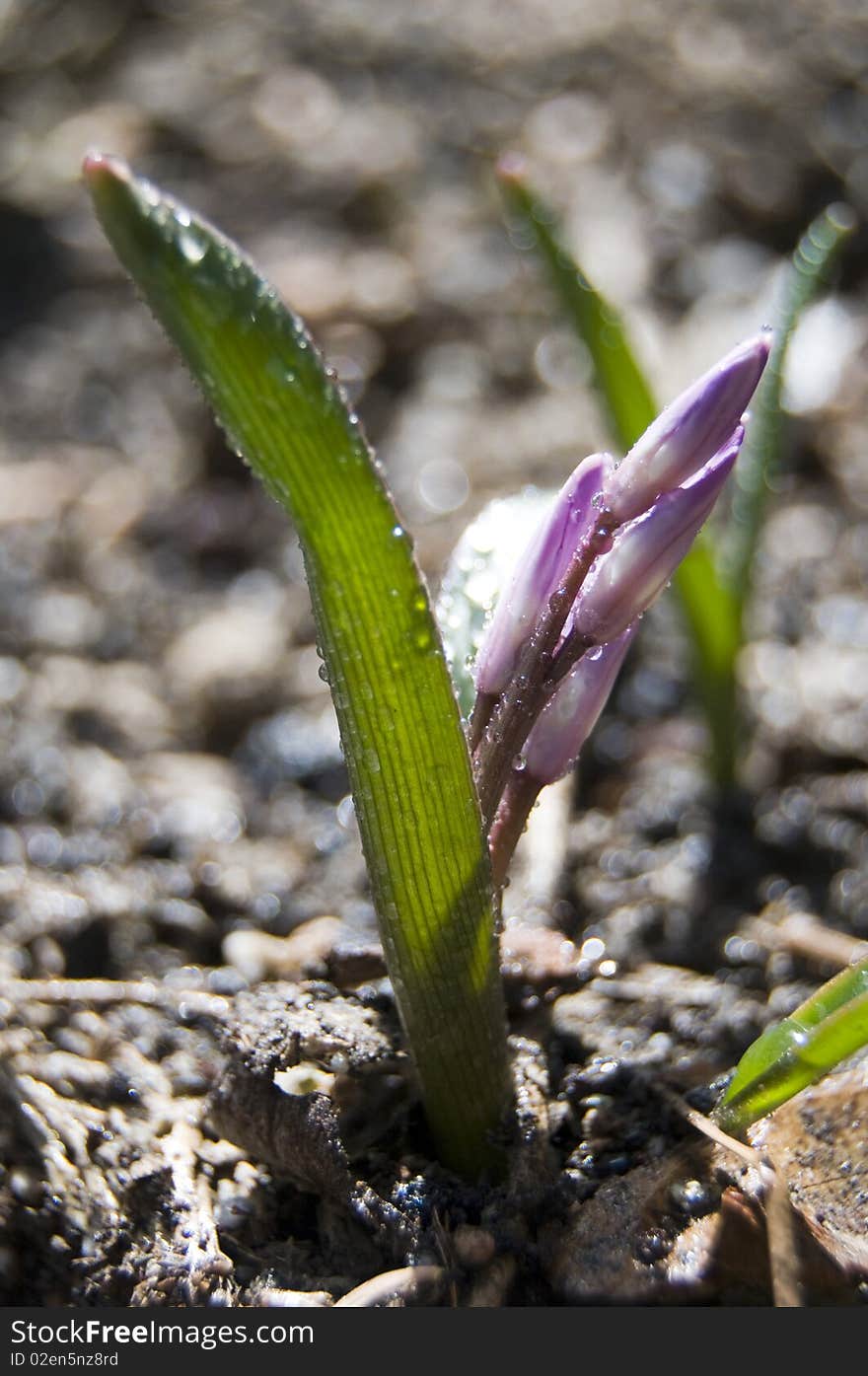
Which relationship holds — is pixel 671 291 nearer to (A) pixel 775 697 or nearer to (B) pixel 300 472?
(A) pixel 775 697

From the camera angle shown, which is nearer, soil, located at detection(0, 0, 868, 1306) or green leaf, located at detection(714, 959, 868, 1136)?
green leaf, located at detection(714, 959, 868, 1136)

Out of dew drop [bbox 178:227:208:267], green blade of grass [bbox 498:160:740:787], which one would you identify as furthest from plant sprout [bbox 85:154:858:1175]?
green blade of grass [bbox 498:160:740:787]

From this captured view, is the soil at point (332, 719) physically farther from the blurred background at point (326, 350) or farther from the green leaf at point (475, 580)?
the green leaf at point (475, 580)

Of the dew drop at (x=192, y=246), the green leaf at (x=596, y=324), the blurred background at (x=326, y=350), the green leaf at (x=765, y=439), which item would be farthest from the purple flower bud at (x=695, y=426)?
the blurred background at (x=326, y=350)

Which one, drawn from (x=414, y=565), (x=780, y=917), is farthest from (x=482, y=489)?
(x=414, y=565)

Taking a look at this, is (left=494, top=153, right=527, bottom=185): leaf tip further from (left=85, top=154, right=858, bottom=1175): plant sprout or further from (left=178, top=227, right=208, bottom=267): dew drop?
(left=178, top=227, right=208, bottom=267): dew drop

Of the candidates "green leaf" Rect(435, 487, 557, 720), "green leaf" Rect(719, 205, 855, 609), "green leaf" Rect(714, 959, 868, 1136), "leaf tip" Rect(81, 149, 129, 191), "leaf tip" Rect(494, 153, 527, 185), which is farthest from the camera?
"green leaf" Rect(719, 205, 855, 609)

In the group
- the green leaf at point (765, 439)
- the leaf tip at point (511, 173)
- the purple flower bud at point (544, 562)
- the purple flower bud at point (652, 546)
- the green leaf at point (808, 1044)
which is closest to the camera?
the green leaf at point (808, 1044)
